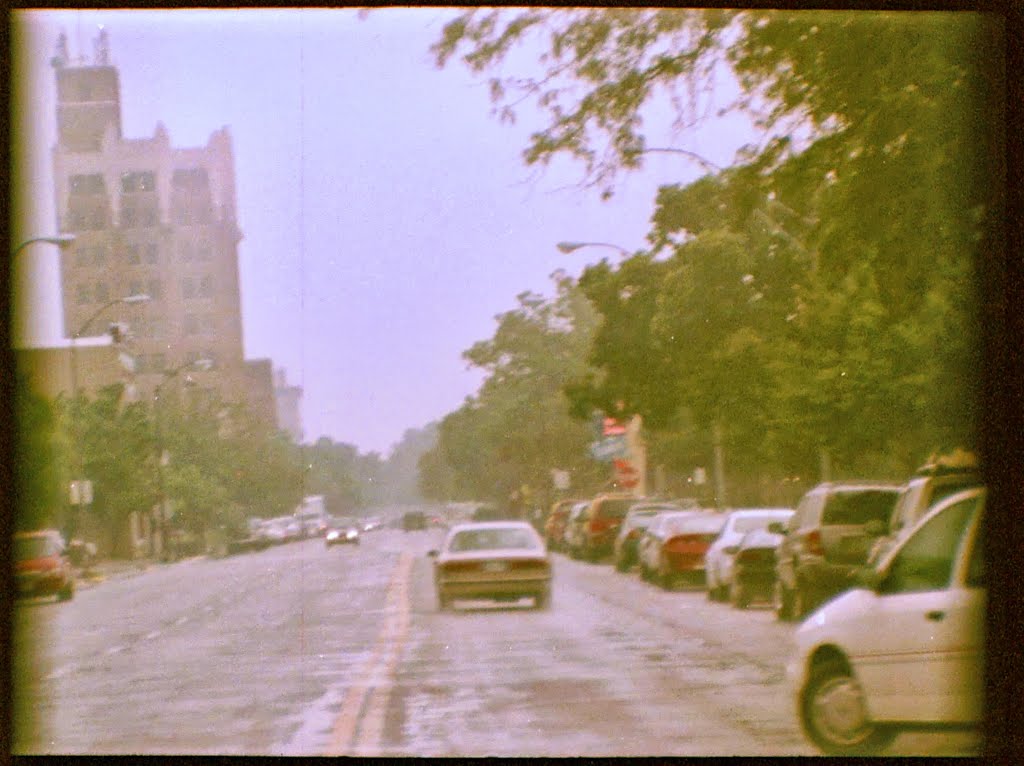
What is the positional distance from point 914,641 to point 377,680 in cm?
402

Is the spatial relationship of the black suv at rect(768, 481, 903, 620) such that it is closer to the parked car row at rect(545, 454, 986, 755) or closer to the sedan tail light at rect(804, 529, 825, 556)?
the sedan tail light at rect(804, 529, 825, 556)

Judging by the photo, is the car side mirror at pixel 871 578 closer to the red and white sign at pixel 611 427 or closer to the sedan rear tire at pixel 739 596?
the red and white sign at pixel 611 427

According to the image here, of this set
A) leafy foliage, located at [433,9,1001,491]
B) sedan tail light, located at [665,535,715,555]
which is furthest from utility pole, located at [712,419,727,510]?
sedan tail light, located at [665,535,715,555]

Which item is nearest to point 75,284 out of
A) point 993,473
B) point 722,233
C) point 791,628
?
point 722,233

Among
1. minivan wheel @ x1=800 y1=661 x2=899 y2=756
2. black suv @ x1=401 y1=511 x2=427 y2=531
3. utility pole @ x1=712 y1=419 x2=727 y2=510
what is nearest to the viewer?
minivan wheel @ x1=800 y1=661 x2=899 y2=756

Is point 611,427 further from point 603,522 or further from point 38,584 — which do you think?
point 603,522

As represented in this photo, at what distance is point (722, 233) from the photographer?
13.9 meters

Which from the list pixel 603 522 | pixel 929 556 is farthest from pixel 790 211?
pixel 603 522

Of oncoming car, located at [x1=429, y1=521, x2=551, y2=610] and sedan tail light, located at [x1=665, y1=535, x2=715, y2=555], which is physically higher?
oncoming car, located at [x1=429, y1=521, x2=551, y2=610]

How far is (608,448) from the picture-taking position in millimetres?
13812

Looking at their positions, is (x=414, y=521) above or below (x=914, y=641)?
above

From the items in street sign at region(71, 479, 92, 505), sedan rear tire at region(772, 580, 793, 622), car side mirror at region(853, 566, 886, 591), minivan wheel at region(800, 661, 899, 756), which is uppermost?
street sign at region(71, 479, 92, 505)

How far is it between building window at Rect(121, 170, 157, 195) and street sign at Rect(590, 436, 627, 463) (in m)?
3.89

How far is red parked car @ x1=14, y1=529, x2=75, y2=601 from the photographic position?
11.2 m
